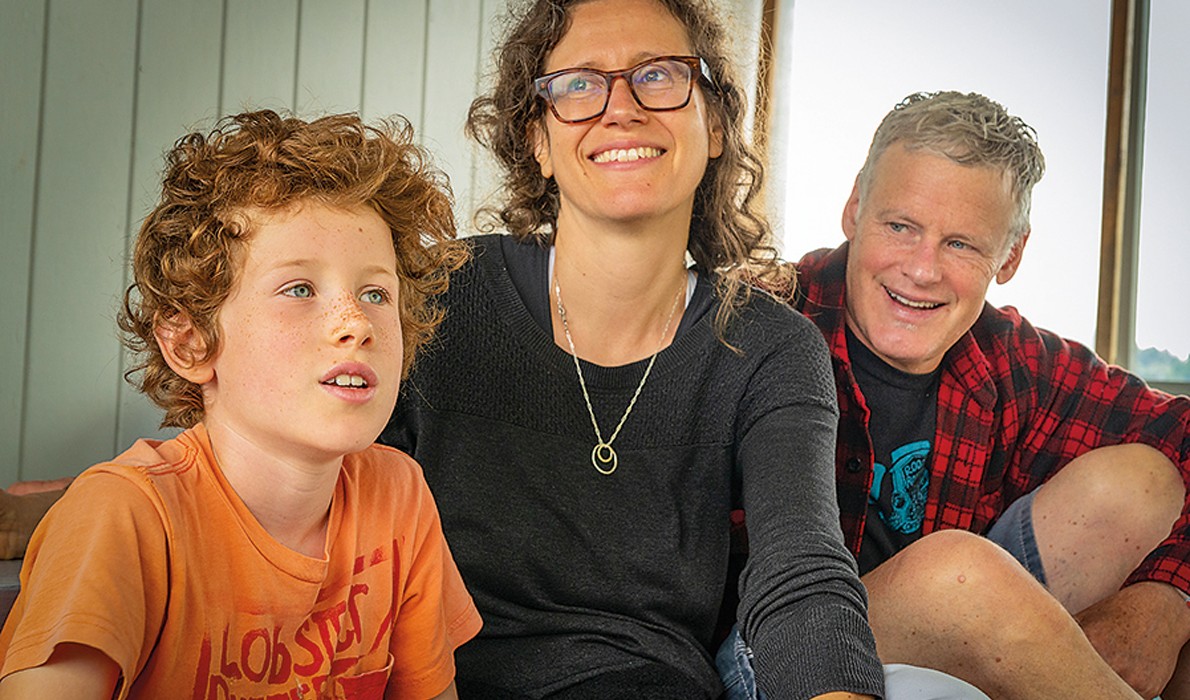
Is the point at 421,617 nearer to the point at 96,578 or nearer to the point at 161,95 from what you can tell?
the point at 96,578

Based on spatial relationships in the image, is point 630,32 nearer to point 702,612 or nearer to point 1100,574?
point 702,612

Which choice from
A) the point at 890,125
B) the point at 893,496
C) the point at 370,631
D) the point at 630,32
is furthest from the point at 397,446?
the point at 890,125

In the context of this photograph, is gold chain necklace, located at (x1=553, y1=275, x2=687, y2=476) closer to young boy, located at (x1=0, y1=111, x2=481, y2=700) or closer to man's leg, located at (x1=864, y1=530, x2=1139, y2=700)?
young boy, located at (x1=0, y1=111, x2=481, y2=700)

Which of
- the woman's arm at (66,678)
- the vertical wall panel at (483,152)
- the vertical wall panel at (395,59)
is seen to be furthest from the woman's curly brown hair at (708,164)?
the vertical wall panel at (483,152)

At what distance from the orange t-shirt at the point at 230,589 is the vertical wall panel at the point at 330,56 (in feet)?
5.45

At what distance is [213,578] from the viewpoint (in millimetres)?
1001

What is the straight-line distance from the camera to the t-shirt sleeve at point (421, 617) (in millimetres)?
1168

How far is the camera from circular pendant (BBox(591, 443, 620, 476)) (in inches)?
58.0

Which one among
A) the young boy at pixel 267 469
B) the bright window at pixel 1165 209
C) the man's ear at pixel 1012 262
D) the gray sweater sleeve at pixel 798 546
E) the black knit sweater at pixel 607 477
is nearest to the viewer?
the young boy at pixel 267 469

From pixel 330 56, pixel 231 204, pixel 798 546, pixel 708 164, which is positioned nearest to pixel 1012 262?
pixel 708 164

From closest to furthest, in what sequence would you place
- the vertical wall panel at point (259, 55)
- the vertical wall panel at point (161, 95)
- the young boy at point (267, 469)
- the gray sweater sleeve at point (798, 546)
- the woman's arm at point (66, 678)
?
the woman's arm at point (66, 678) → the young boy at point (267, 469) → the gray sweater sleeve at point (798, 546) → the vertical wall panel at point (161, 95) → the vertical wall panel at point (259, 55)

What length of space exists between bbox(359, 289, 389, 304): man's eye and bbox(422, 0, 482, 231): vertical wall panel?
6.08 ft

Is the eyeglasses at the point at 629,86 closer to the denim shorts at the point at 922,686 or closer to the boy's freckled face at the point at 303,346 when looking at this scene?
the boy's freckled face at the point at 303,346

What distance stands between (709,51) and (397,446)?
0.70m
